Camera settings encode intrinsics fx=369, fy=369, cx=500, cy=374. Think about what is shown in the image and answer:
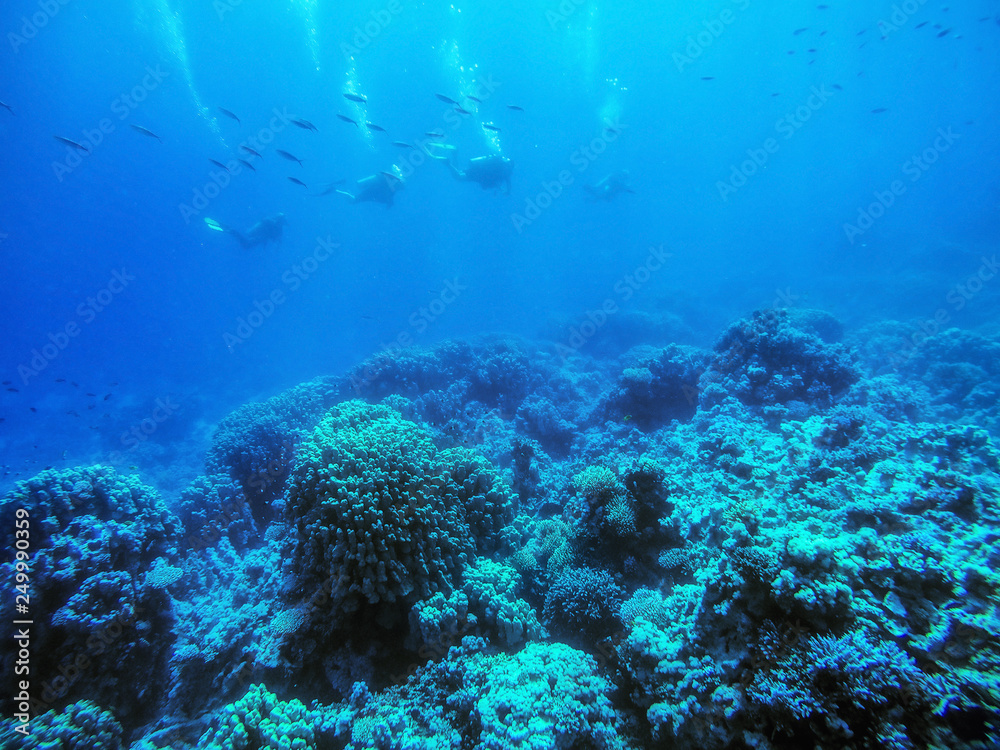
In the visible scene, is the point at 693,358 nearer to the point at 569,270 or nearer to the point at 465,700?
the point at 465,700

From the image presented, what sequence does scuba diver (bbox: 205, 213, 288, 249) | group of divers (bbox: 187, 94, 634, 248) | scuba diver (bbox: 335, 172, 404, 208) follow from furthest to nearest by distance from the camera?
1. scuba diver (bbox: 205, 213, 288, 249)
2. scuba diver (bbox: 335, 172, 404, 208)
3. group of divers (bbox: 187, 94, 634, 248)

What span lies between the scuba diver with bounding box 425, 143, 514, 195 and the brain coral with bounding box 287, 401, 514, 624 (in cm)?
2414

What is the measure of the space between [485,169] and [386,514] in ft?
83.7

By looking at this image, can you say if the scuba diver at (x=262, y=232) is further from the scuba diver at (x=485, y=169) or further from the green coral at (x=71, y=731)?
the green coral at (x=71, y=731)

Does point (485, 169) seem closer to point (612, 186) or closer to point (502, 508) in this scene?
point (612, 186)

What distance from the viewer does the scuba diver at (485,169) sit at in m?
24.0

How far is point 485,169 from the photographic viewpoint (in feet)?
79.9

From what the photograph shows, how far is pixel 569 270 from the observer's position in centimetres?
5972

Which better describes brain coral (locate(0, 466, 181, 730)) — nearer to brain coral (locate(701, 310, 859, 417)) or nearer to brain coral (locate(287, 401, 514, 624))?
brain coral (locate(287, 401, 514, 624))

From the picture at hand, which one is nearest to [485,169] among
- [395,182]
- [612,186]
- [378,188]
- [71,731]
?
[395,182]

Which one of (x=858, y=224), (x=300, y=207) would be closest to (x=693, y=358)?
(x=858, y=224)

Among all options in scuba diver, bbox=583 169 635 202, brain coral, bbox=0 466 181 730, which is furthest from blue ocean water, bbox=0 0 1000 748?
scuba diver, bbox=583 169 635 202

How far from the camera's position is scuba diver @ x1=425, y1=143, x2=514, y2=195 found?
2398 centimetres

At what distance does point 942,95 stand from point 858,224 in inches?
3145
